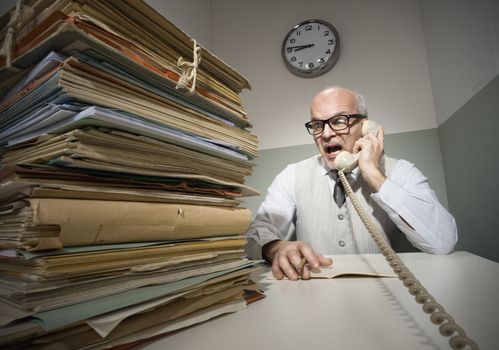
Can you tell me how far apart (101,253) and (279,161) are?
1.88m

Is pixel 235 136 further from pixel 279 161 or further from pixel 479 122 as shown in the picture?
pixel 279 161

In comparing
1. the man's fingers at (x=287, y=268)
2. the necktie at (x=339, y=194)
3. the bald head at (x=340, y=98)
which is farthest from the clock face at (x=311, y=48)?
the man's fingers at (x=287, y=268)

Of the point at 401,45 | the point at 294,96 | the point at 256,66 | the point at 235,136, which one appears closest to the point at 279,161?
the point at 294,96

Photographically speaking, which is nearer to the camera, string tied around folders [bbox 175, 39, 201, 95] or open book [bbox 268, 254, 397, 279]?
string tied around folders [bbox 175, 39, 201, 95]

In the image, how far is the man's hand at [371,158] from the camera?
3.63ft

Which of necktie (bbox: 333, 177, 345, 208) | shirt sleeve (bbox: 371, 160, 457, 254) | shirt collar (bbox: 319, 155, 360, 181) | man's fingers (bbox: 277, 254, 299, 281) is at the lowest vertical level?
man's fingers (bbox: 277, 254, 299, 281)

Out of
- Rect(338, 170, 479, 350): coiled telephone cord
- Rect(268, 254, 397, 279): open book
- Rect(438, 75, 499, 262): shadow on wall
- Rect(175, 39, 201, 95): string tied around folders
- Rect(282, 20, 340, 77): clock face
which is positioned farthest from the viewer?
Rect(282, 20, 340, 77): clock face

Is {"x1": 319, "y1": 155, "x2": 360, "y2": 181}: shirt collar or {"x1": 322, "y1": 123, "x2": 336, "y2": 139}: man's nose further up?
{"x1": 322, "y1": 123, "x2": 336, "y2": 139}: man's nose

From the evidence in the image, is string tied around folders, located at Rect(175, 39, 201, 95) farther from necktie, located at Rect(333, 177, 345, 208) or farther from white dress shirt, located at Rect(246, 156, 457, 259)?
necktie, located at Rect(333, 177, 345, 208)

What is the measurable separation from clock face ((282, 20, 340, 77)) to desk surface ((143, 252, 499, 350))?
5.94 ft

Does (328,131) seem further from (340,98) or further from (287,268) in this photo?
(287,268)

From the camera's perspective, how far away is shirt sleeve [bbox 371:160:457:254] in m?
0.96

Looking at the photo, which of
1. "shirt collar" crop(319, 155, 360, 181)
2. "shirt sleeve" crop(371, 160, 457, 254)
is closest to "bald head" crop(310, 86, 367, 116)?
"shirt collar" crop(319, 155, 360, 181)

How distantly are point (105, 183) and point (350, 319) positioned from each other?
1.31 ft
